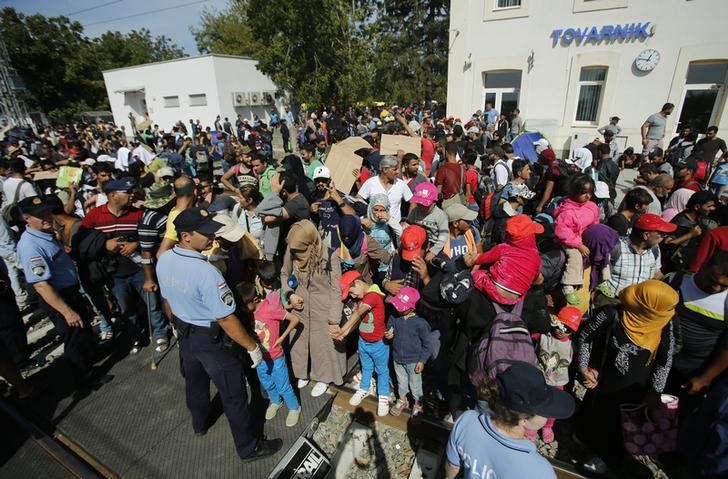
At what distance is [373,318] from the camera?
10.6 feet

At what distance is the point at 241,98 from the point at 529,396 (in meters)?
27.7

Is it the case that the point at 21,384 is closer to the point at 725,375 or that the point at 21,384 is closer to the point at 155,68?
the point at 725,375

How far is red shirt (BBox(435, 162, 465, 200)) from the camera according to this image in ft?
17.9

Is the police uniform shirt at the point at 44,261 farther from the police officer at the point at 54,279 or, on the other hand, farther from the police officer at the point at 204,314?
the police officer at the point at 204,314

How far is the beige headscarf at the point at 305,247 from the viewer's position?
317cm

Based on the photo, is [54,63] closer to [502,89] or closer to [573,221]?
[502,89]

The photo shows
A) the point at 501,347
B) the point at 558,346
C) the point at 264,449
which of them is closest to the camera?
the point at 501,347

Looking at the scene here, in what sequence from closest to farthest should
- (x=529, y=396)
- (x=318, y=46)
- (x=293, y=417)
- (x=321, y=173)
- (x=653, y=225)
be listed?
(x=529, y=396) → (x=653, y=225) → (x=293, y=417) → (x=321, y=173) → (x=318, y=46)

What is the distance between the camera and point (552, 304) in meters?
3.91

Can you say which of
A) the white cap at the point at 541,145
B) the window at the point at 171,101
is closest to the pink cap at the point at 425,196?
the white cap at the point at 541,145

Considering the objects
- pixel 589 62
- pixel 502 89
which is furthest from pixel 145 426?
pixel 502 89

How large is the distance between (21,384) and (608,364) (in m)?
5.73

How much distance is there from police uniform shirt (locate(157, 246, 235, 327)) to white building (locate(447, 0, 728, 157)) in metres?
13.6

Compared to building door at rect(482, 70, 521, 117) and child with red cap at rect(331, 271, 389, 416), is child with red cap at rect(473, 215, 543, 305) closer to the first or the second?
child with red cap at rect(331, 271, 389, 416)
